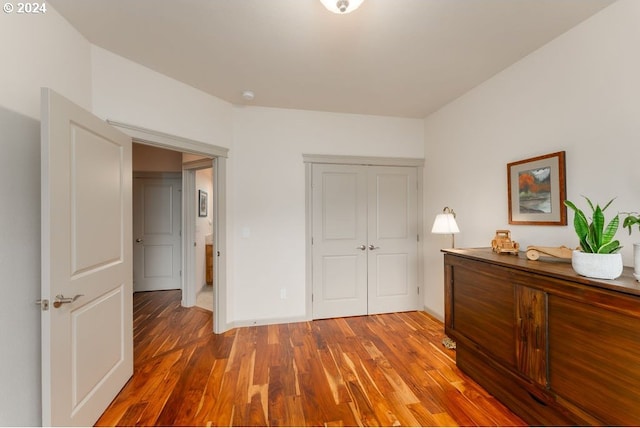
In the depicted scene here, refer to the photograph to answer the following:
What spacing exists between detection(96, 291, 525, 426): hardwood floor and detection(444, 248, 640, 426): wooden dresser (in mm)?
272

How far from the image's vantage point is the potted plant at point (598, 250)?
1.22 m

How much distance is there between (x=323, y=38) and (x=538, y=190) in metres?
2.06

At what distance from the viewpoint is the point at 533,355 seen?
4.91 ft

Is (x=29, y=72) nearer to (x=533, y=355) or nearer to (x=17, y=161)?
(x=17, y=161)

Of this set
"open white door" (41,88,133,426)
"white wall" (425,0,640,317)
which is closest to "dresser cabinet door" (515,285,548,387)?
"white wall" (425,0,640,317)

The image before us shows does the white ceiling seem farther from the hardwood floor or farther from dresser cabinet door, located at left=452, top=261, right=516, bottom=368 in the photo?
the hardwood floor

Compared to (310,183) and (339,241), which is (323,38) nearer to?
(310,183)

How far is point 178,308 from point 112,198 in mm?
2375

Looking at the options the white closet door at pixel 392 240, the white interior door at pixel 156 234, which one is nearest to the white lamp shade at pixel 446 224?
the white closet door at pixel 392 240

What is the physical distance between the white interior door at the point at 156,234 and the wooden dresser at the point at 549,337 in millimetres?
4485

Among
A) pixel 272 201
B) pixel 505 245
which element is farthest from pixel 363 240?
pixel 505 245

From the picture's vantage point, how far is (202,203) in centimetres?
422

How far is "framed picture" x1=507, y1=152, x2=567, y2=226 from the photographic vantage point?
6.08 feet

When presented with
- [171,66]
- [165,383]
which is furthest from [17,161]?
[165,383]
